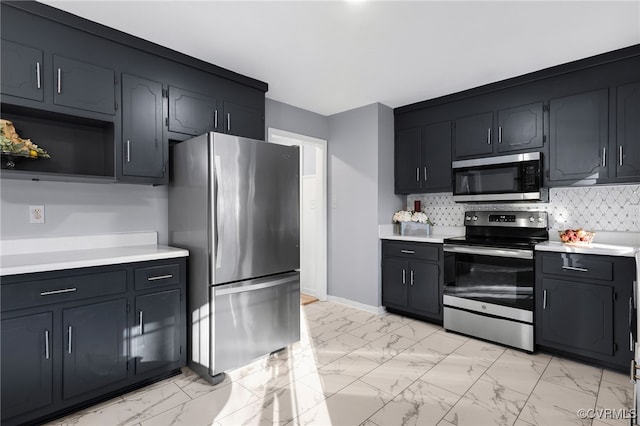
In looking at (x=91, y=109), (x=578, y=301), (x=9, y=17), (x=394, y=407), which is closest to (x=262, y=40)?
(x=91, y=109)

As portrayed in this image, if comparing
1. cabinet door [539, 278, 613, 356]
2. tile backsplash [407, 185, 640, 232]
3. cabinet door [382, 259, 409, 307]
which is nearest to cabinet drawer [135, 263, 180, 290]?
cabinet door [382, 259, 409, 307]

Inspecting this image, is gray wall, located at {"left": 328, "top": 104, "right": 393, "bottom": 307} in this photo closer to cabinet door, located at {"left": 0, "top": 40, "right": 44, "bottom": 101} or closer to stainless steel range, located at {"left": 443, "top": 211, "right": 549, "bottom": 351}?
stainless steel range, located at {"left": 443, "top": 211, "right": 549, "bottom": 351}

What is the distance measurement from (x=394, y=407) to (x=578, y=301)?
1741mm

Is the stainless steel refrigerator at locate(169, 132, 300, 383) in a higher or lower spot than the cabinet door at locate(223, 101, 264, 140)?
lower

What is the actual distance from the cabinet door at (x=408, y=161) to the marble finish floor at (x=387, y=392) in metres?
1.78

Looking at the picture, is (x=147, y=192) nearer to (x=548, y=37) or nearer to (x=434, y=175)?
(x=434, y=175)

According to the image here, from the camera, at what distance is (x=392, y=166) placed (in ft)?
13.3

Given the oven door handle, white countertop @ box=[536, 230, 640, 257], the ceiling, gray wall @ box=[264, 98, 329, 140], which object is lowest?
the oven door handle

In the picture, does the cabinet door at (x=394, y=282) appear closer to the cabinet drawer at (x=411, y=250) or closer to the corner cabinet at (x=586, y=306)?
the cabinet drawer at (x=411, y=250)

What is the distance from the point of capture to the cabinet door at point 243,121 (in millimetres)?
3008

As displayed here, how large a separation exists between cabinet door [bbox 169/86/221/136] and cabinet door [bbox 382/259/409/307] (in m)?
2.37

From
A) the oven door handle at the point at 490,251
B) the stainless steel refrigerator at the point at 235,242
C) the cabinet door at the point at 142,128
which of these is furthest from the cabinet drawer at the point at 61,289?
the oven door handle at the point at 490,251

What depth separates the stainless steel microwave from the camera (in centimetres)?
304

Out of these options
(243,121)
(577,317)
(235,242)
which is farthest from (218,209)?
(577,317)
